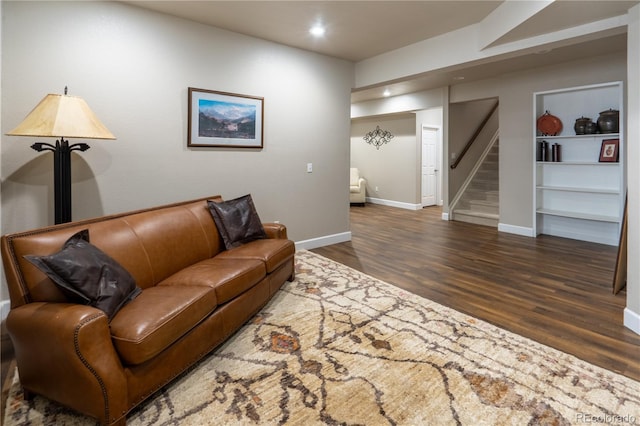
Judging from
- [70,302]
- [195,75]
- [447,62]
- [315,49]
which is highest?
[315,49]

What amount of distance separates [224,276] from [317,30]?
298cm

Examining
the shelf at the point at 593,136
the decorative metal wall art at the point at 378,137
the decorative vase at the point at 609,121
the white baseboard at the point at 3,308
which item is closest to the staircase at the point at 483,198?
the shelf at the point at 593,136

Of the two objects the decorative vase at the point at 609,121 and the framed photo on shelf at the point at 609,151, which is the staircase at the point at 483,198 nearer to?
the framed photo on shelf at the point at 609,151

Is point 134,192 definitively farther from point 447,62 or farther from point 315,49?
point 447,62

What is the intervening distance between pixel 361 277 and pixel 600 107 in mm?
4314

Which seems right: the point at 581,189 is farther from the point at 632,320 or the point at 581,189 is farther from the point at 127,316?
the point at 127,316

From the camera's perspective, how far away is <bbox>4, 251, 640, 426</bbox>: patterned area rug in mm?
1692

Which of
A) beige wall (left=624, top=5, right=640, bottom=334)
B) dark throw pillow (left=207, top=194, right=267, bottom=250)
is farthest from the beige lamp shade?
beige wall (left=624, top=5, right=640, bottom=334)

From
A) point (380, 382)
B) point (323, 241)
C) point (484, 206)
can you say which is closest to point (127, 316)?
point (380, 382)

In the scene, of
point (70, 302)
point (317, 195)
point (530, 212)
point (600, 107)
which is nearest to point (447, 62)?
point (317, 195)

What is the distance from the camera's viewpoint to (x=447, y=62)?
4.03m

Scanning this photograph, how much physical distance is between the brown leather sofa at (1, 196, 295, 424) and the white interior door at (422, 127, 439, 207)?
22.6 feet

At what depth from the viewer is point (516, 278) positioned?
365cm

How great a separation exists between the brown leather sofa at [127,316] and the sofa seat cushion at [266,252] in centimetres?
3
